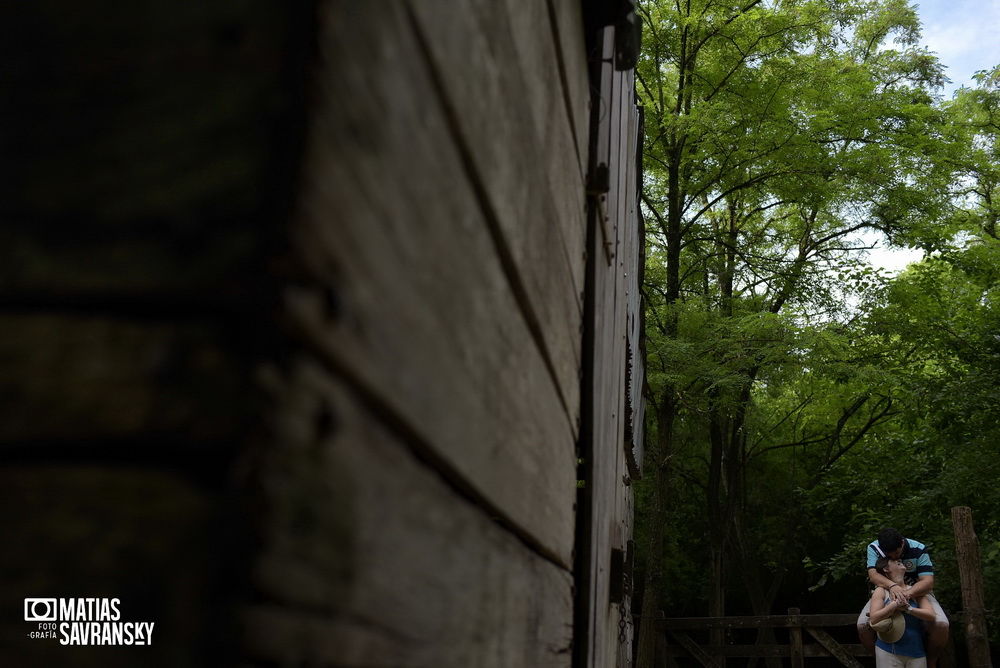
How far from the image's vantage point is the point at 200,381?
17.6 inches

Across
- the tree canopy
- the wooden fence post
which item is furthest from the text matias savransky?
the tree canopy

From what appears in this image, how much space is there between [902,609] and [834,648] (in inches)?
309

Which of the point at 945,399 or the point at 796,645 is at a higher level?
the point at 945,399

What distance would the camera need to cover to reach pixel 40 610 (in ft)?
1.43

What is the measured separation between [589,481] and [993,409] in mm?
9999

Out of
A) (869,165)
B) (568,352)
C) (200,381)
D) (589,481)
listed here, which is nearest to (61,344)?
(200,381)

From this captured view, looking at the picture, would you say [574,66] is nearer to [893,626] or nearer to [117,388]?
[117,388]

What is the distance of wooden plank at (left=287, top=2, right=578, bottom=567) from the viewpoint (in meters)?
0.48

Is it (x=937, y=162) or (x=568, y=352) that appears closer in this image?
(x=568, y=352)

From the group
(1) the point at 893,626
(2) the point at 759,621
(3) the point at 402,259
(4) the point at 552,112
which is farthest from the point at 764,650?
(3) the point at 402,259

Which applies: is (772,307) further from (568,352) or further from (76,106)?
(76,106)

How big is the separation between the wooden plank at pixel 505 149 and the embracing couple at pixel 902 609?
5.98 m

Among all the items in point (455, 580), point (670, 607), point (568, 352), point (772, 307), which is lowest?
point (670, 607)

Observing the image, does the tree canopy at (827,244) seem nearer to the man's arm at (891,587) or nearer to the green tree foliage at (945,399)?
the green tree foliage at (945,399)
